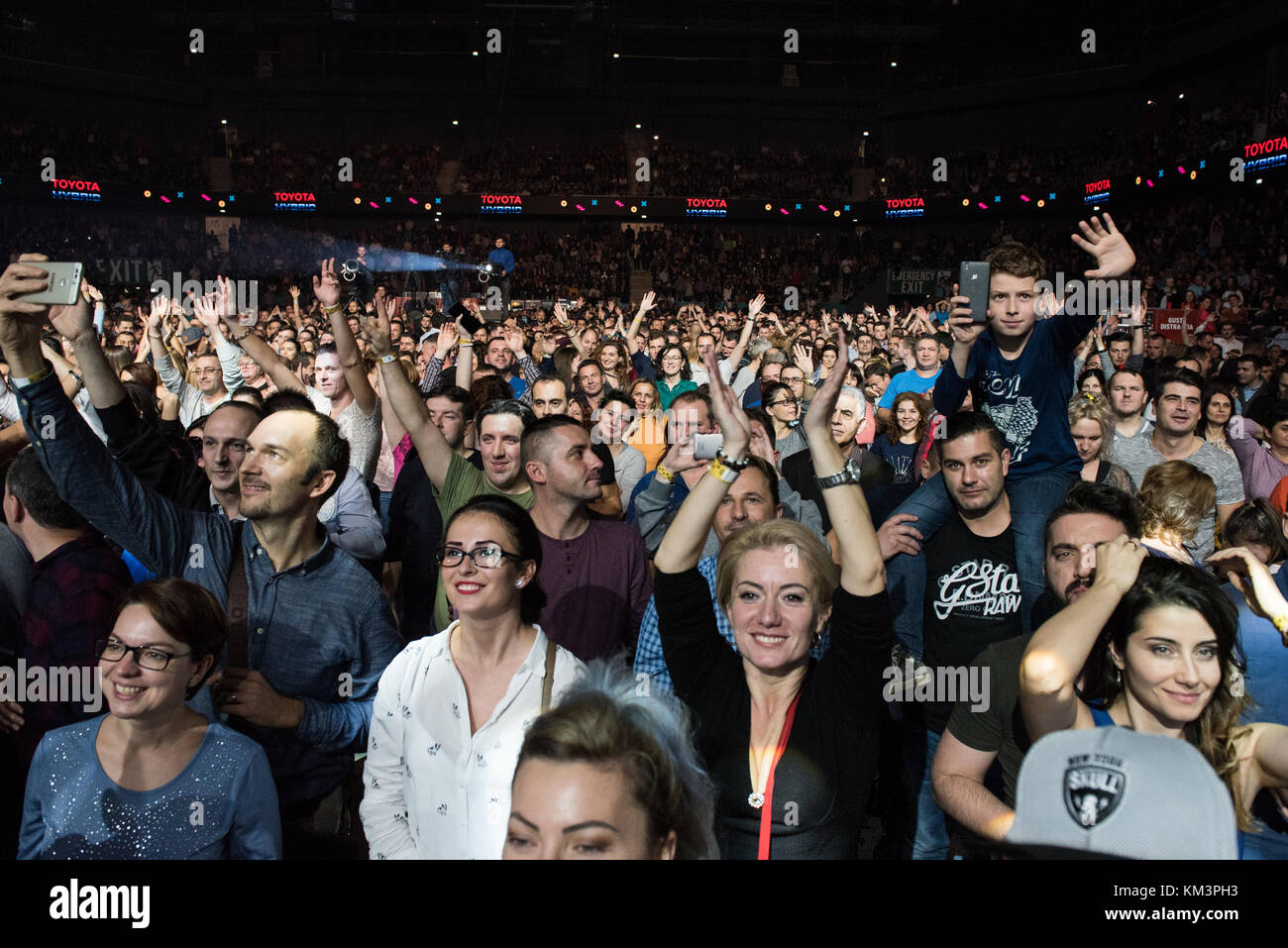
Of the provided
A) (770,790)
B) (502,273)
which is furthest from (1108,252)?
(502,273)

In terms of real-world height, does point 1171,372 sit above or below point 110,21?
below

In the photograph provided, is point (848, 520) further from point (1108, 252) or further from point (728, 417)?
point (1108, 252)

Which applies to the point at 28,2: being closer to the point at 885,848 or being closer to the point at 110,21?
the point at 110,21

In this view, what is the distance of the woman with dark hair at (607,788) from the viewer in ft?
6.19

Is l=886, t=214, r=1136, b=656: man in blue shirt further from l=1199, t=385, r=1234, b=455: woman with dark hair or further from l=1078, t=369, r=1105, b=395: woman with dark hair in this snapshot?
l=1078, t=369, r=1105, b=395: woman with dark hair

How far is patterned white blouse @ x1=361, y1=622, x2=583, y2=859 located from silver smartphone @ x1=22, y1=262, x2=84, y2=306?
4.30 feet

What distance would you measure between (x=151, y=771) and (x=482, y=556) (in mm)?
915

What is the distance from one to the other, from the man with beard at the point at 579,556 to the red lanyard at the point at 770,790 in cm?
111

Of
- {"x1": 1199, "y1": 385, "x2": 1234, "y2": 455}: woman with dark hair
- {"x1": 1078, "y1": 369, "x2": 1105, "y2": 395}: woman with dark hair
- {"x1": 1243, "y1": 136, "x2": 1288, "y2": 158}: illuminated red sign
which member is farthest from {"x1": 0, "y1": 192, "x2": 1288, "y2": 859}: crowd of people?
{"x1": 1243, "y1": 136, "x2": 1288, "y2": 158}: illuminated red sign

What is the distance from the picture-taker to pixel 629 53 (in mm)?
34812

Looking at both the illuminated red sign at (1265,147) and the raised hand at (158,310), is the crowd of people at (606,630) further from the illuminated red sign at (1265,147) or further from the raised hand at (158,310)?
the illuminated red sign at (1265,147)

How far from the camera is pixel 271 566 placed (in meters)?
3.04
